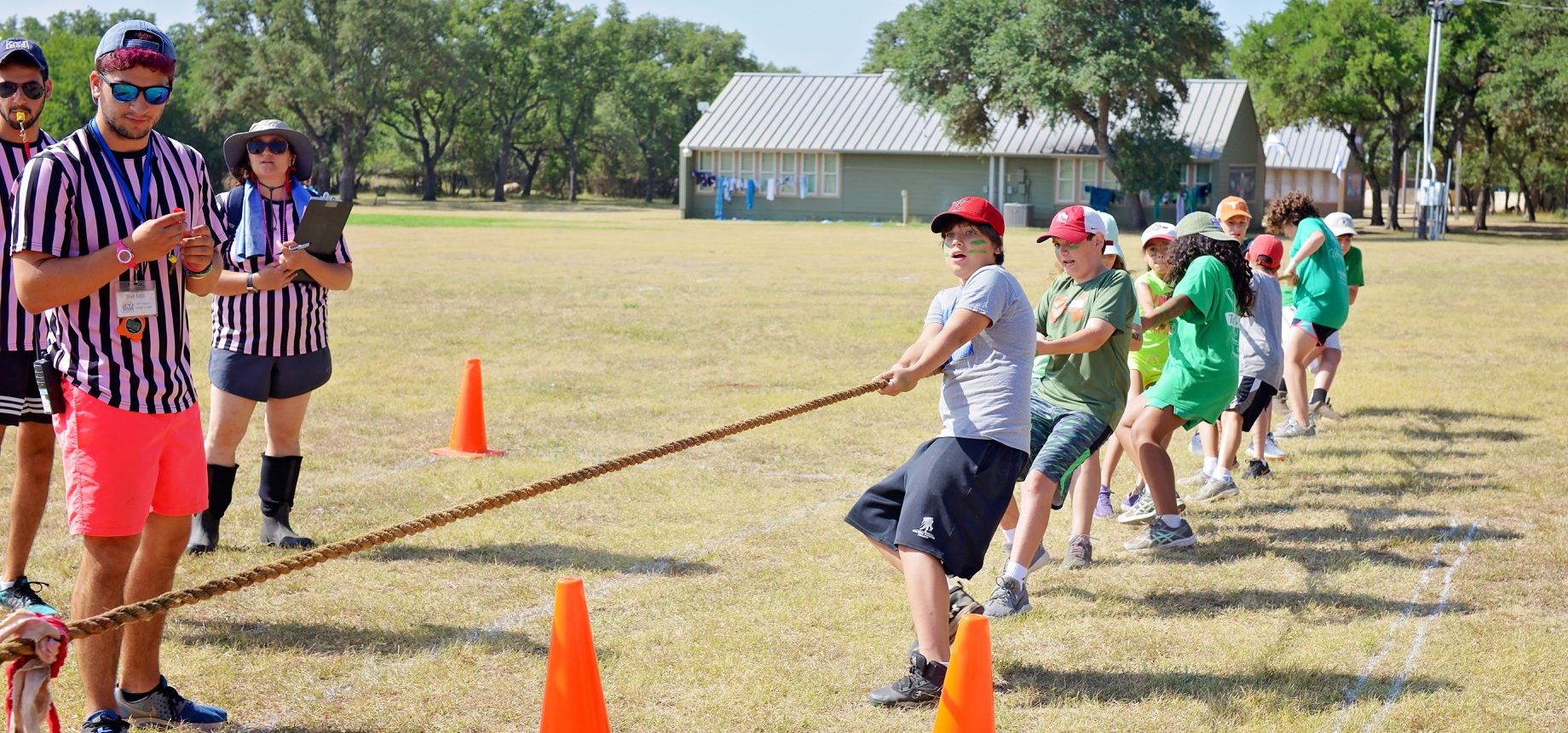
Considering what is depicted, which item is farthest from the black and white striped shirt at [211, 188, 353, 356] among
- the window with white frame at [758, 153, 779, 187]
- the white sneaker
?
the window with white frame at [758, 153, 779, 187]

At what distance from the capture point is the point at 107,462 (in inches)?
155

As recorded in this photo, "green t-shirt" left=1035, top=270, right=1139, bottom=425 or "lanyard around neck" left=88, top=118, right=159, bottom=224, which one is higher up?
"lanyard around neck" left=88, top=118, right=159, bottom=224

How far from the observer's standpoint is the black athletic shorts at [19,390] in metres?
5.21

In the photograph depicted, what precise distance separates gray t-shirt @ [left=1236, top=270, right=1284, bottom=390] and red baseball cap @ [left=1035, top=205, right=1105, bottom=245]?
2.40 metres

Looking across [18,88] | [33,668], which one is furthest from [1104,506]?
[33,668]

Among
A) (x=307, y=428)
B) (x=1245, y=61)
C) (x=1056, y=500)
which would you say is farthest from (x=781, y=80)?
(x=1056, y=500)

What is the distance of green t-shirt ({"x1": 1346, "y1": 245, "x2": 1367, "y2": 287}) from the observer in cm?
1109

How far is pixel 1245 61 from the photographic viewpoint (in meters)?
54.4

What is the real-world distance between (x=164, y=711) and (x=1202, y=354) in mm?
4850

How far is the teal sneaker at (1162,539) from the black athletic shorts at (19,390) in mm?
4860

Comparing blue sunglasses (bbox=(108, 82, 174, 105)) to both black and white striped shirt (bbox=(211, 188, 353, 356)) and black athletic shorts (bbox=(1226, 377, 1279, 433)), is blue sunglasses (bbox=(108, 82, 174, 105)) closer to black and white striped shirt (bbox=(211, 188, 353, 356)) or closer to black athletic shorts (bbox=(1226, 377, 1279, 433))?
black and white striped shirt (bbox=(211, 188, 353, 356))

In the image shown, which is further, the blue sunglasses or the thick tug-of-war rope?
the blue sunglasses

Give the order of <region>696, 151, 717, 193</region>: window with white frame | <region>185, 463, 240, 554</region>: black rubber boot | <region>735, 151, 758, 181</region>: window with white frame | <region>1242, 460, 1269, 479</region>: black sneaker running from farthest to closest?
1. <region>696, 151, 717, 193</region>: window with white frame
2. <region>735, 151, 758, 181</region>: window with white frame
3. <region>1242, 460, 1269, 479</region>: black sneaker
4. <region>185, 463, 240, 554</region>: black rubber boot

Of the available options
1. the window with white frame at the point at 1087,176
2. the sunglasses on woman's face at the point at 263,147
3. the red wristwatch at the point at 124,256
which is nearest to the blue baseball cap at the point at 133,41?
the red wristwatch at the point at 124,256
